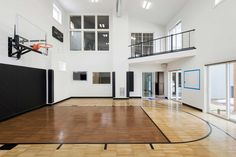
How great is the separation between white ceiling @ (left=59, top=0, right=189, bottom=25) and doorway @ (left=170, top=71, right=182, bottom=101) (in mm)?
3694

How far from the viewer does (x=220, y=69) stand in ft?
24.3

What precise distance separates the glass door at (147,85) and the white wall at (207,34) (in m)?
3.41

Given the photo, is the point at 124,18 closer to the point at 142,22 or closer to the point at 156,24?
the point at 142,22

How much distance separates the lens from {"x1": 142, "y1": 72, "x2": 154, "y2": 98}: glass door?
12938 millimetres

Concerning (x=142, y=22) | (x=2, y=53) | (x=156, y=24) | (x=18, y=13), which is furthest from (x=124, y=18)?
(x=2, y=53)

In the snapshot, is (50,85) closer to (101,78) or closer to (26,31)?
(26,31)

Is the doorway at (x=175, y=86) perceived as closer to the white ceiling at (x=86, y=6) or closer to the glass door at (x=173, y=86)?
the glass door at (x=173, y=86)

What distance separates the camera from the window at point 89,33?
1268 cm

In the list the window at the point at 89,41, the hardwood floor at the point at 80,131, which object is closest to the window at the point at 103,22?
the window at the point at 89,41

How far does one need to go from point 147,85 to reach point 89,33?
5.71 meters

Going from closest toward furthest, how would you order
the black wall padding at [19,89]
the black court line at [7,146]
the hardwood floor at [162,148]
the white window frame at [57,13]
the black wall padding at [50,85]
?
1. the hardwood floor at [162,148]
2. the black court line at [7,146]
3. the black wall padding at [19,89]
4. the black wall padding at [50,85]
5. the white window frame at [57,13]

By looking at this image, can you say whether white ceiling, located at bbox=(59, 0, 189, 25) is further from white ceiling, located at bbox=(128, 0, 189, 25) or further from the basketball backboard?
the basketball backboard

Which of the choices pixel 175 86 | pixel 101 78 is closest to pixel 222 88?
pixel 175 86

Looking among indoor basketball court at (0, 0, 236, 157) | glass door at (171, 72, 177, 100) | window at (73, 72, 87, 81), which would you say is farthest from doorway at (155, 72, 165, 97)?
window at (73, 72, 87, 81)
